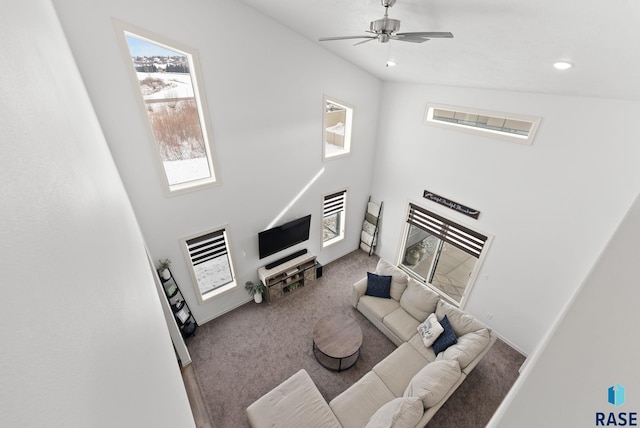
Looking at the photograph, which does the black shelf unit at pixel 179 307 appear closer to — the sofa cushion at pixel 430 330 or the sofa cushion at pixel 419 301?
the sofa cushion at pixel 419 301

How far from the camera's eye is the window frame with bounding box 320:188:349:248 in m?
6.48

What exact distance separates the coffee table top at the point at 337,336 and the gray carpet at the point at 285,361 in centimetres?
41

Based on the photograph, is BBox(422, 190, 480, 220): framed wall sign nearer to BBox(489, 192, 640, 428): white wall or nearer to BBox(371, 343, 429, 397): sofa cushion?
BBox(371, 343, 429, 397): sofa cushion

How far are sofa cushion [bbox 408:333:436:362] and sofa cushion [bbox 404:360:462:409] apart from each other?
57cm

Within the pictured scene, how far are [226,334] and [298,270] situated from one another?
1.77 m

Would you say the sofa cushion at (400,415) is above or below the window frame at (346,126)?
below

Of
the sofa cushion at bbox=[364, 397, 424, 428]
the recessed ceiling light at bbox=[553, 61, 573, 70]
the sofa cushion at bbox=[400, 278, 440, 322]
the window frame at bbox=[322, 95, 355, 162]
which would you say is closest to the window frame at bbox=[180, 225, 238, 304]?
the window frame at bbox=[322, 95, 355, 162]

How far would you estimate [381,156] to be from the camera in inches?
266

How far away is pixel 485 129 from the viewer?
192 inches

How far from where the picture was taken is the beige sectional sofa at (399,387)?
11.6ft

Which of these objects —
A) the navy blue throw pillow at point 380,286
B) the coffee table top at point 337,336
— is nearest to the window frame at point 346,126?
the navy blue throw pillow at point 380,286

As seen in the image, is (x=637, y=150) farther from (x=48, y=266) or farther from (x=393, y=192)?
(x=48, y=266)

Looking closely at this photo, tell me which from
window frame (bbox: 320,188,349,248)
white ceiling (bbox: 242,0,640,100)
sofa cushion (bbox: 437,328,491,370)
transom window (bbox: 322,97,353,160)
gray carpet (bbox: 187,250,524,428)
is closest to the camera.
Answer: white ceiling (bbox: 242,0,640,100)

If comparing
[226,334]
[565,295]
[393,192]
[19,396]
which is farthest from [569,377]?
[393,192]
